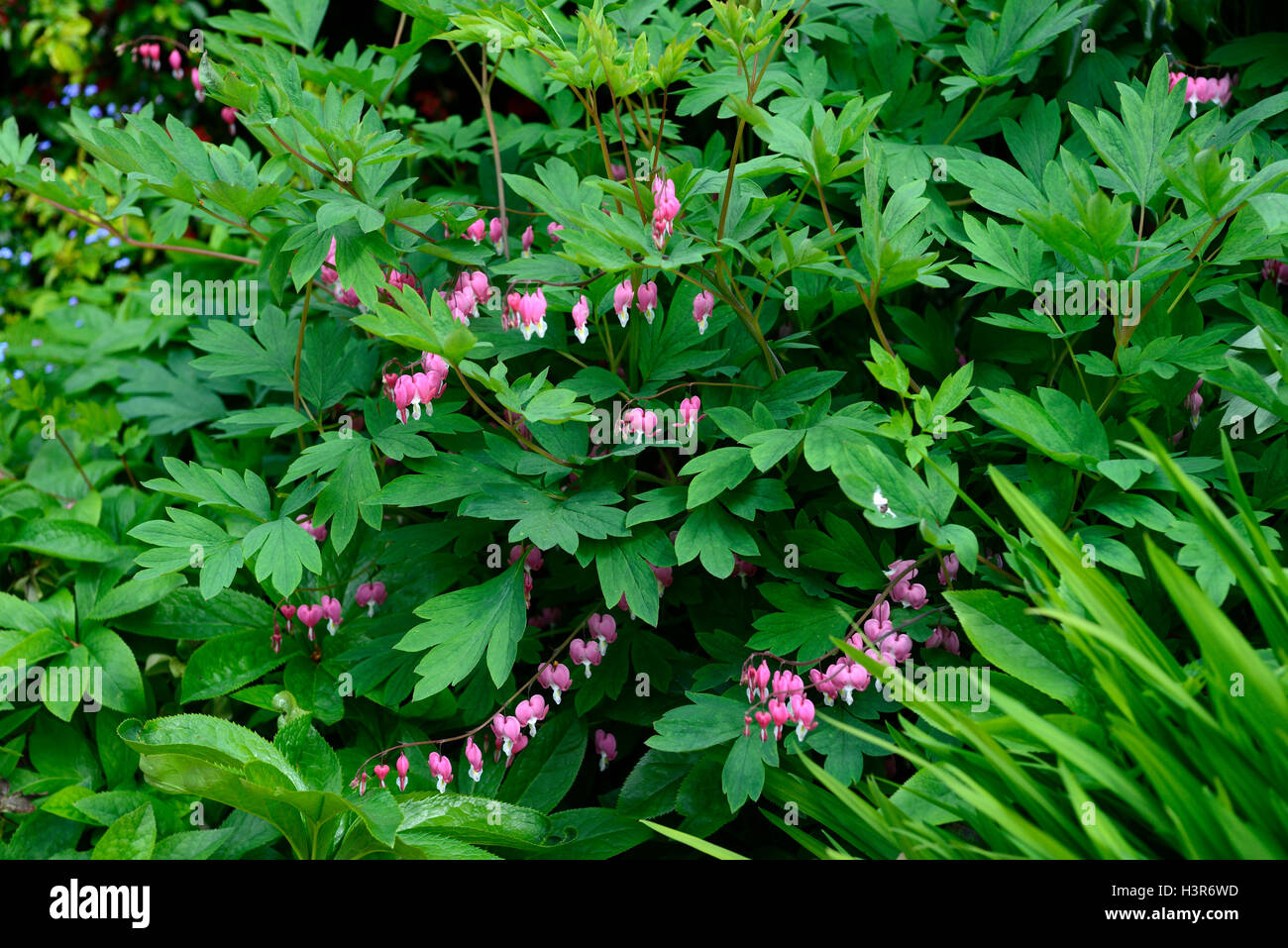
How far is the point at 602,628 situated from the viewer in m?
2.03

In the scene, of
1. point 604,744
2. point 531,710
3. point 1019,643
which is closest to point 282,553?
point 531,710

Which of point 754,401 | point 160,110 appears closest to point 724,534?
point 754,401

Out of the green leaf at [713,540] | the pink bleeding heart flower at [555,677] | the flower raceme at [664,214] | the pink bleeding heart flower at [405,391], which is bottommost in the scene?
the pink bleeding heart flower at [555,677]

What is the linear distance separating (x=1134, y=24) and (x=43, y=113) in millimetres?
5226

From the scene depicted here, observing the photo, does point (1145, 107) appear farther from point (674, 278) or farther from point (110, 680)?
point (110, 680)

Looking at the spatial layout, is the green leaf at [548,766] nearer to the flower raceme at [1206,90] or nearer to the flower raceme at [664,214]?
the flower raceme at [664,214]

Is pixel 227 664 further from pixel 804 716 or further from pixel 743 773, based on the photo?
pixel 804 716

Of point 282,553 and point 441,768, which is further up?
point 282,553

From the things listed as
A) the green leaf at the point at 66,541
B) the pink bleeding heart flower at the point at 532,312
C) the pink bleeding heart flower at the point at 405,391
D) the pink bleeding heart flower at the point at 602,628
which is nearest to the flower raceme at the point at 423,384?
the pink bleeding heart flower at the point at 405,391

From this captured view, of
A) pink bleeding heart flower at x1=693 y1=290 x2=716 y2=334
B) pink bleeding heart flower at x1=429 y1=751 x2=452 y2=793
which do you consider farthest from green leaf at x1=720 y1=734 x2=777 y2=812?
pink bleeding heart flower at x1=693 y1=290 x2=716 y2=334

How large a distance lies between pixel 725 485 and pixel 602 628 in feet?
1.43

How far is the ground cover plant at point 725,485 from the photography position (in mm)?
1626

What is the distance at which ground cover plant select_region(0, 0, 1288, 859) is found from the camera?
163 centimetres

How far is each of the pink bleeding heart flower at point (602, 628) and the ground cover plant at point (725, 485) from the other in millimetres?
20
